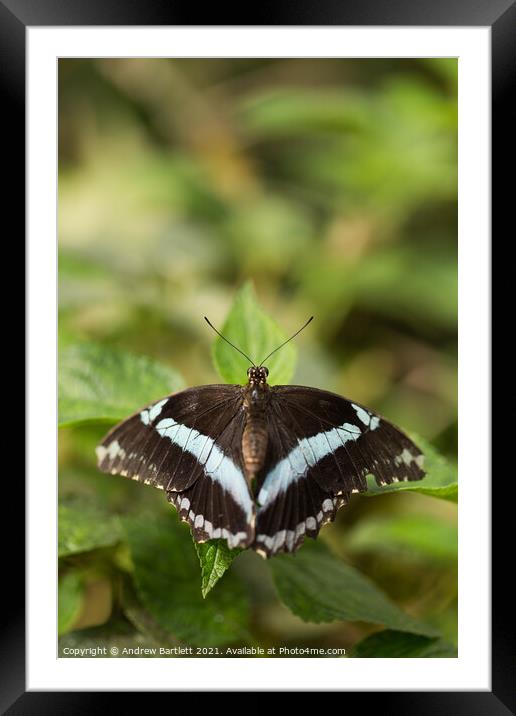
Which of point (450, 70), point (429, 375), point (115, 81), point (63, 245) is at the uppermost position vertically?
point (115, 81)

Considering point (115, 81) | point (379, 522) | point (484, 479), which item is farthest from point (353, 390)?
point (115, 81)

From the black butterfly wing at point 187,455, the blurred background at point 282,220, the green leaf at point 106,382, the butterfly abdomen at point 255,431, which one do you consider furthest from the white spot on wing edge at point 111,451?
the blurred background at point 282,220

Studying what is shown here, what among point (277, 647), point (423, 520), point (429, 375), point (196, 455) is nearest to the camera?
point (196, 455)

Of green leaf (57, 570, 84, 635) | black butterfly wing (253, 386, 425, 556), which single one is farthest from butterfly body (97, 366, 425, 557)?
green leaf (57, 570, 84, 635)

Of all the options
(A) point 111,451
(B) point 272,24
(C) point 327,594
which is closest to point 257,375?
(A) point 111,451

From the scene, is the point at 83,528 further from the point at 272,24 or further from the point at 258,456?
the point at 272,24

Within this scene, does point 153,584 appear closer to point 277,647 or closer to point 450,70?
point 277,647
